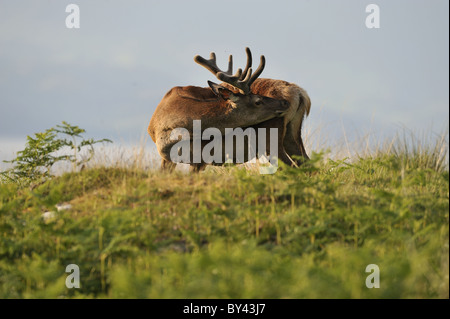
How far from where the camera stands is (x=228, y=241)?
15.1 feet

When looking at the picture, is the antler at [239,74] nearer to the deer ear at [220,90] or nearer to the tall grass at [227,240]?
the deer ear at [220,90]

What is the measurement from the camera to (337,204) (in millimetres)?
5160

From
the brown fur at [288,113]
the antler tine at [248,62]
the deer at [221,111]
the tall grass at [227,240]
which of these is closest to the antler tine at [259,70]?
the deer at [221,111]

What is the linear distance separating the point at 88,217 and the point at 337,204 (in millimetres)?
2504

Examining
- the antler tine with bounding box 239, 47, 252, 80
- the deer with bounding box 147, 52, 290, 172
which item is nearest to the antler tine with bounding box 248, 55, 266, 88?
the deer with bounding box 147, 52, 290, 172

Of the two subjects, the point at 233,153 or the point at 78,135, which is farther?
the point at 233,153

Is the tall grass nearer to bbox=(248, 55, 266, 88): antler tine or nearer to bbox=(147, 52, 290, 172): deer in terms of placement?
bbox=(147, 52, 290, 172): deer

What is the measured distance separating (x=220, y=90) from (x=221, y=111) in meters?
0.40

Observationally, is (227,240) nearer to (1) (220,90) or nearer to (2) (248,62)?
(1) (220,90)

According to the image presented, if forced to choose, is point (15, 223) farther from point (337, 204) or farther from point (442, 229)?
point (442, 229)

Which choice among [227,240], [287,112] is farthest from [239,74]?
[227,240]

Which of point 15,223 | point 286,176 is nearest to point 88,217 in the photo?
point 15,223

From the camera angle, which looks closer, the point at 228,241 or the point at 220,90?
the point at 228,241

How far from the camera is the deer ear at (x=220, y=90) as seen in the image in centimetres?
919
